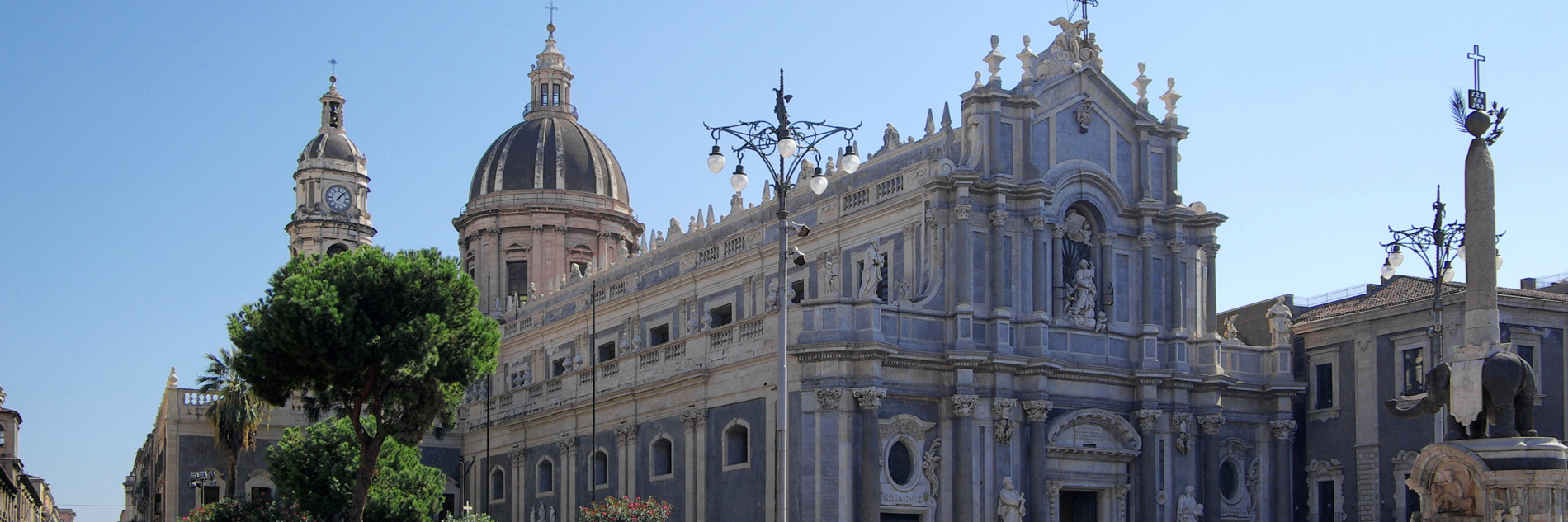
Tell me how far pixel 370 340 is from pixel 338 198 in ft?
133

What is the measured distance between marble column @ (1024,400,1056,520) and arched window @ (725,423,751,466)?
7.07 meters

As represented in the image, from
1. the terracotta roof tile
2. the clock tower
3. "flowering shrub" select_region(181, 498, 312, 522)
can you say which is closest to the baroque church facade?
the terracotta roof tile

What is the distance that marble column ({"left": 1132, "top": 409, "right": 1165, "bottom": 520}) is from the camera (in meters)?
44.6

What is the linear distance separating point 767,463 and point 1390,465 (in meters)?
16.9

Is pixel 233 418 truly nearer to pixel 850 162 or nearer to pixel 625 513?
pixel 625 513

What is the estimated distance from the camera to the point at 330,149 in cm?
7856

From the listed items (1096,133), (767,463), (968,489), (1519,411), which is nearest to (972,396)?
(968,489)

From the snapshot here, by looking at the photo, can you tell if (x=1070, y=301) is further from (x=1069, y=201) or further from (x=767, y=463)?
(x=767, y=463)

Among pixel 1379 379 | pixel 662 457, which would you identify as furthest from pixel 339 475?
pixel 1379 379

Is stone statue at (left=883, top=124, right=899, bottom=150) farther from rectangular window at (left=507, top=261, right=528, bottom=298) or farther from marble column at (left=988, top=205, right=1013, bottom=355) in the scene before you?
rectangular window at (left=507, top=261, right=528, bottom=298)

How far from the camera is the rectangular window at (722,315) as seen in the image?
50875 mm

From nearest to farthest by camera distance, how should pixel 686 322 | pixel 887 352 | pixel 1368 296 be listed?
pixel 887 352 → pixel 1368 296 → pixel 686 322

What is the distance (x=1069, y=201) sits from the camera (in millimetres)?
45000

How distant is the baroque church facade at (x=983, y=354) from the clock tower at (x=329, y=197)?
28849 mm
